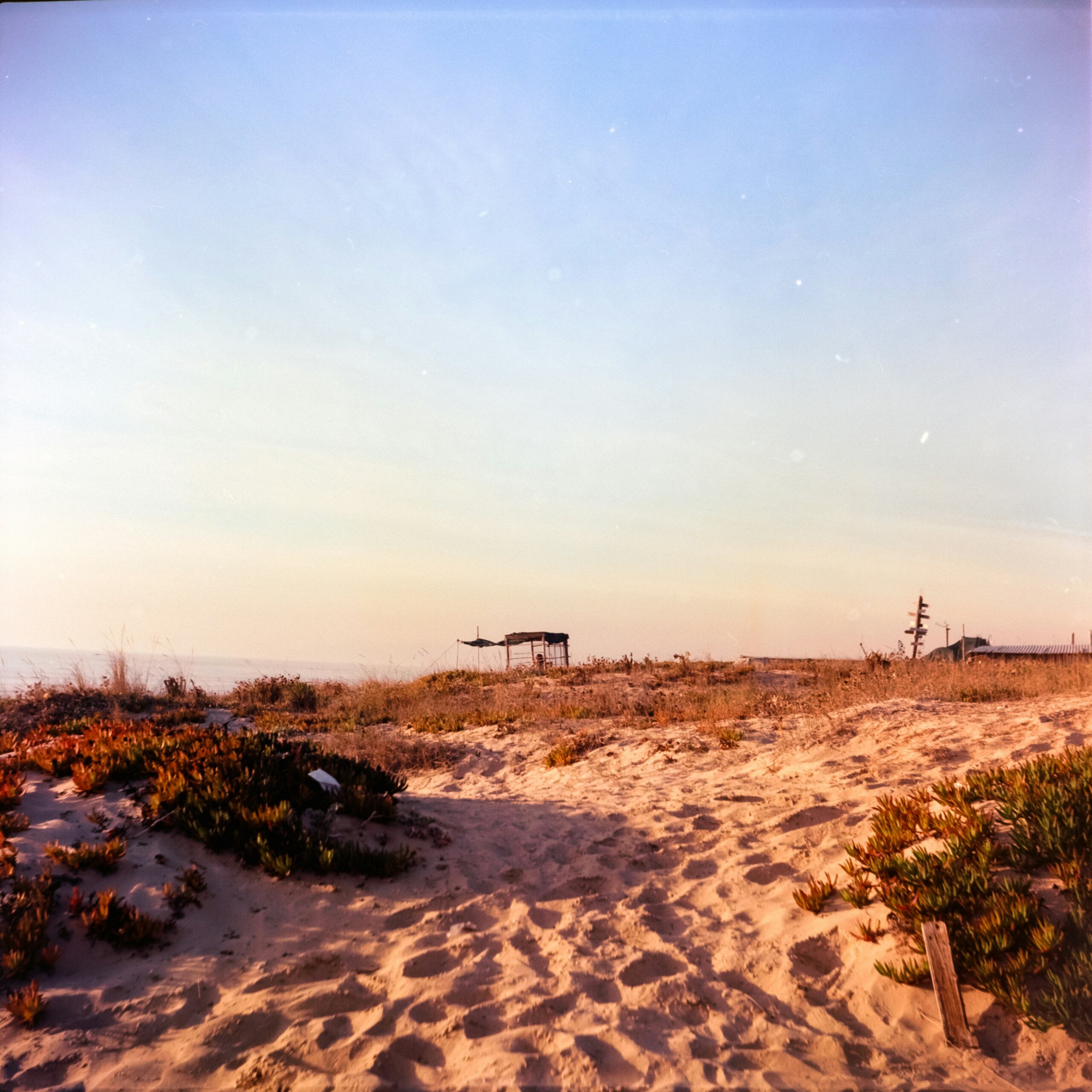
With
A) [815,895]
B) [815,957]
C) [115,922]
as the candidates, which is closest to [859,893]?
[815,895]

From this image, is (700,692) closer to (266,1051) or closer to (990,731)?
(990,731)

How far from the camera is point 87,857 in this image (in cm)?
543

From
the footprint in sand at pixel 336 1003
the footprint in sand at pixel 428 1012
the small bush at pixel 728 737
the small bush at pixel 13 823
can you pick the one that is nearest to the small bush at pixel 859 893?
the footprint in sand at pixel 428 1012

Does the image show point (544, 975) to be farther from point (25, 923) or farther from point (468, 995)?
point (25, 923)

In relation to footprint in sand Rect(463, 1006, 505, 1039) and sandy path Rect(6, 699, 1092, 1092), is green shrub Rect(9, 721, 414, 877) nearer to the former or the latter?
sandy path Rect(6, 699, 1092, 1092)

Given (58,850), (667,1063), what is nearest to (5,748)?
(58,850)

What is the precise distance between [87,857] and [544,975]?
12.2 ft

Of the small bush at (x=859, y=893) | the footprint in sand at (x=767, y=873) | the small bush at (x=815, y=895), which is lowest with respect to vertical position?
the footprint in sand at (x=767, y=873)

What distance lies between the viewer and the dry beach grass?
3.72 meters

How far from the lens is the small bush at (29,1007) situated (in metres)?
3.92

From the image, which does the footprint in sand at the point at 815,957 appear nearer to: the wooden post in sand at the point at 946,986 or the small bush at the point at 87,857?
the wooden post in sand at the point at 946,986

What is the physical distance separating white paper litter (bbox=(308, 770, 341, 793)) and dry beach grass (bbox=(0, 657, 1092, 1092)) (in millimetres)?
318

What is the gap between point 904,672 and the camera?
591 inches

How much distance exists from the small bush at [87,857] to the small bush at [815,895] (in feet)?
17.8
